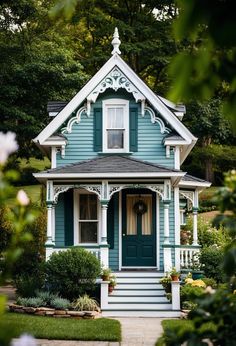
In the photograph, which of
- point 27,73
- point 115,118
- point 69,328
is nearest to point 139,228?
point 115,118

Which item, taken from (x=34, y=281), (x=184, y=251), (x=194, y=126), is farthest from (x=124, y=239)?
(x=194, y=126)

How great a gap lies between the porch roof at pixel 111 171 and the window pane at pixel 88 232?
1894mm

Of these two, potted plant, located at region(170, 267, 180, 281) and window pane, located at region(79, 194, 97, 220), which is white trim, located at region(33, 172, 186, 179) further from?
potted plant, located at region(170, 267, 180, 281)

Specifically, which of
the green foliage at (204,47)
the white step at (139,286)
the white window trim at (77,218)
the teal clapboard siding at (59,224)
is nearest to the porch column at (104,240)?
the white step at (139,286)

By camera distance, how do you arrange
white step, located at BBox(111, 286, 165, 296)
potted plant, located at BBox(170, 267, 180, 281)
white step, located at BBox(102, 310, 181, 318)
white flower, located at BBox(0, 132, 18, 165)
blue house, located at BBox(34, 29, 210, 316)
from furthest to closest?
blue house, located at BBox(34, 29, 210, 316), white step, located at BBox(111, 286, 165, 296), potted plant, located at BBox(170, 267, 180, 281), white step, located at BBox(102, 310, 181, 318), white flower, located at BBox(0, 132, 18, 165)

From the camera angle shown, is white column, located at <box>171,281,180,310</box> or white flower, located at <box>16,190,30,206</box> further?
white column, located at <box>171,281,180,310</box>

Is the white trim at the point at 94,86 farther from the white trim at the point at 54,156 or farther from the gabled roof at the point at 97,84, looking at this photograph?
the white trim at the point at 54,156

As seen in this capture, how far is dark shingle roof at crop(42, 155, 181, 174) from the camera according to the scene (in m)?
18.7

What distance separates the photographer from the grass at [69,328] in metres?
12.9

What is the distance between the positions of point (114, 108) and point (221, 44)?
60.1 ft

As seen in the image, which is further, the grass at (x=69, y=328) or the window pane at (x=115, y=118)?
the window pane at (x=115, y=118)

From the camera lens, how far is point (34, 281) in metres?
17.9

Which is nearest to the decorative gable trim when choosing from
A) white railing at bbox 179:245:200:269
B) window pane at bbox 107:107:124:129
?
window pane at bbox 107:107:124:129

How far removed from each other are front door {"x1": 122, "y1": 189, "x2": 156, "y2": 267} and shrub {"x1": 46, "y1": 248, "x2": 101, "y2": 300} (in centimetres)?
253
